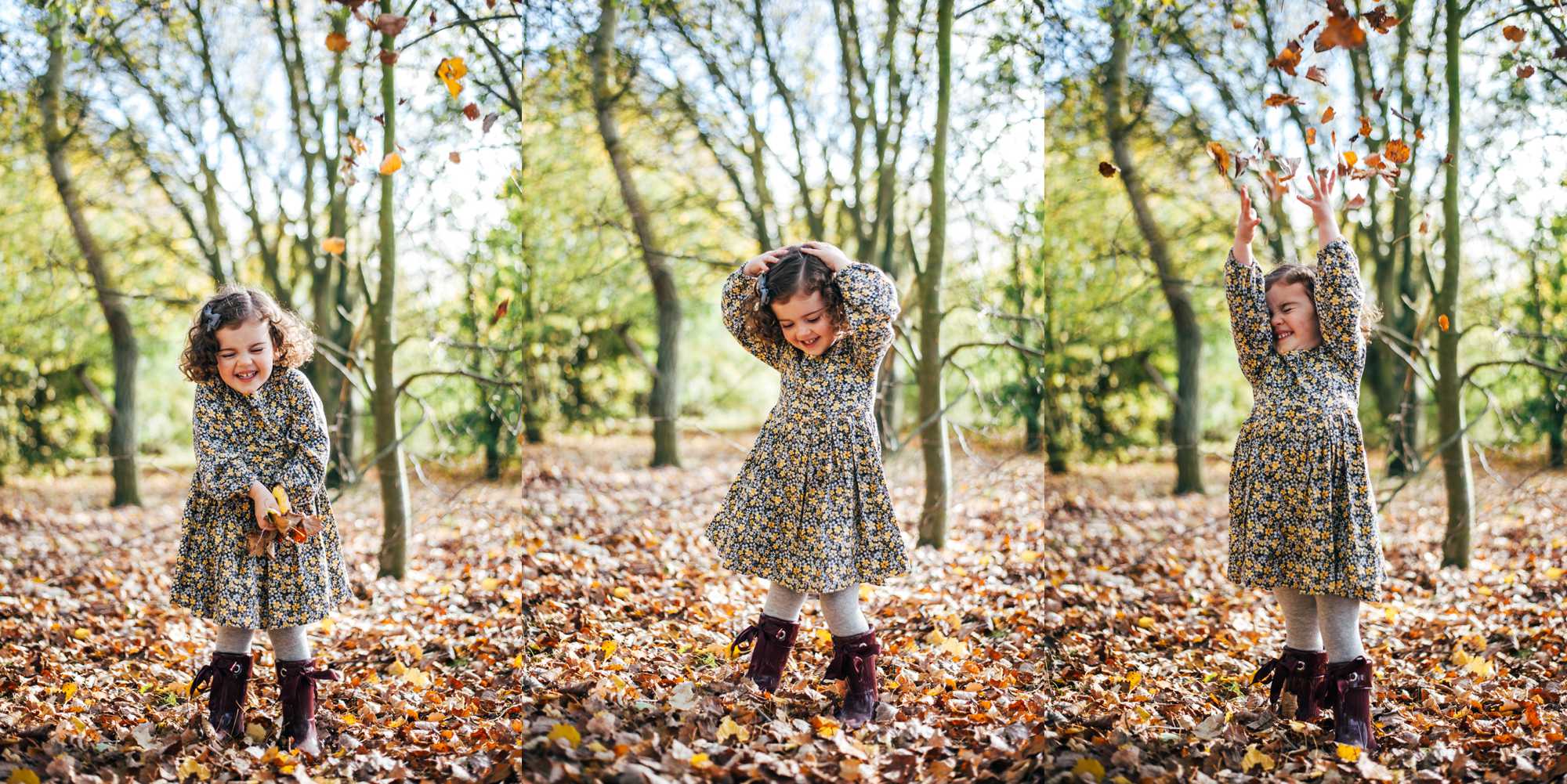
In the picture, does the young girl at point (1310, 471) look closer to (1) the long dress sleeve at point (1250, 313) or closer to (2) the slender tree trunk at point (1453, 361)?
(1) the long dress sleeve at point (1250, 313)

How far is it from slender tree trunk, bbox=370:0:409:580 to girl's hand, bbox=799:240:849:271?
2041mm

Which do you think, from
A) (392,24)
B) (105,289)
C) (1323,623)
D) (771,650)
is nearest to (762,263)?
(771,650)

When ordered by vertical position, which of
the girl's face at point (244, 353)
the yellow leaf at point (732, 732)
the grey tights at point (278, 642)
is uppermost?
the girl's face at point (244, 353)

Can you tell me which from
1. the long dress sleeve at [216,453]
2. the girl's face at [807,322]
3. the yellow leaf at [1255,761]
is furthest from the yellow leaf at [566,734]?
the yellow leaf at [1255,761]

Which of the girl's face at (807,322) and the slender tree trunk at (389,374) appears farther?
the slender tree trunk at (389,374)

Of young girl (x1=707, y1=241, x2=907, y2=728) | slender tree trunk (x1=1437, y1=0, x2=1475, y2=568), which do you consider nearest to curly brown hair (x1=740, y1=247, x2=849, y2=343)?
young girl (x1=707, y1=241, x2=907, y2=728)

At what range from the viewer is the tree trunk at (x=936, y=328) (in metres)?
4.23

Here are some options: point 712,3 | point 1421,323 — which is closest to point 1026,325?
point 1421,323

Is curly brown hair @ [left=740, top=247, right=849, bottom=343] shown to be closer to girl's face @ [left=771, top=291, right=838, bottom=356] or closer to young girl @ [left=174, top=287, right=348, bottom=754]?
girl's face @ [left=771, top=291, right=838, bottom=356]

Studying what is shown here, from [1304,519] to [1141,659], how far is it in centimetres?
108

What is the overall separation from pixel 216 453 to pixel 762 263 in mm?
1562

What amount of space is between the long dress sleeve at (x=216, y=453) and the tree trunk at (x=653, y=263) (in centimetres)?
236

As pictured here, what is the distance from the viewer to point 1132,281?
5223 millimetres

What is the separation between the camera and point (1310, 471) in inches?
108
